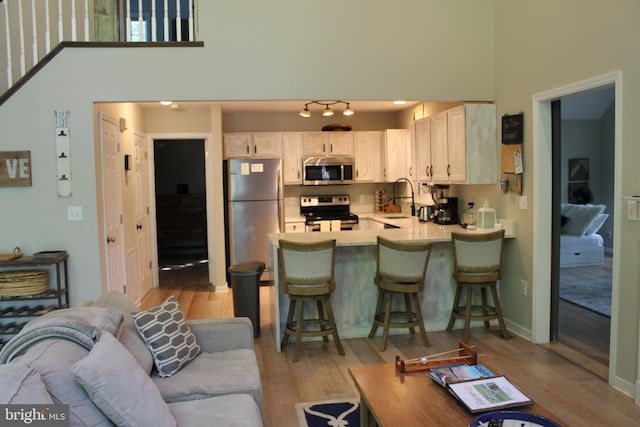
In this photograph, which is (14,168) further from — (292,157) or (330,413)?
(292,157)

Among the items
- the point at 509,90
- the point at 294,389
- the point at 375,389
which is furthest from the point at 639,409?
the point at 509,90

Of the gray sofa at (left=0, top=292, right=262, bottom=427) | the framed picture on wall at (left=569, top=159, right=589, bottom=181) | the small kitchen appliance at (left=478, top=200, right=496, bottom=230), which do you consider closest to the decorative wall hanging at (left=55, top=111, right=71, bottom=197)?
the gray sofa at (left=0, top=292, right=262, bottom=427)

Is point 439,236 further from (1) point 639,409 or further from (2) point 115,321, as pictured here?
(2) point 115,321

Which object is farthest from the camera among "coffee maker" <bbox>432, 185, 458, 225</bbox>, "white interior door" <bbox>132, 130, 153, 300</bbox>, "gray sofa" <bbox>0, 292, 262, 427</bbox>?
"white interior door" <bbox>132, 130, 153, 300</bbox>

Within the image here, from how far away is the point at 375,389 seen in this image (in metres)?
2.35

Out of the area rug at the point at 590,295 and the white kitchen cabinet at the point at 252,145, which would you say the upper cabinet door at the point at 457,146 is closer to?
the area rug at the point at 590,295

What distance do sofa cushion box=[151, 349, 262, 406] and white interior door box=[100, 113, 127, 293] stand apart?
7.28ft

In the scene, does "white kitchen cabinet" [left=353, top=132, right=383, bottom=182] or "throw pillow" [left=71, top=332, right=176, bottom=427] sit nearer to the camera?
"throw pillow" [left=71, top=332, right=176, bottom=427]

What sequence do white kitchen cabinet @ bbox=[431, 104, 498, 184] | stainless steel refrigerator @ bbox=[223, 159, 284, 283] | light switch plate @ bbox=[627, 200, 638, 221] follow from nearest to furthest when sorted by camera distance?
light switch plate @ bbox=[627, 200, 638, 221] → white kitchen cabinet @ bbox=[431, 104, 498, 184] → stainless steel refrigerator @ bbox=[223, 159, 284, 283]

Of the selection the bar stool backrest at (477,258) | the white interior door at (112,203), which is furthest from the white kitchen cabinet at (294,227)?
the bar stool backrest at (477,258)

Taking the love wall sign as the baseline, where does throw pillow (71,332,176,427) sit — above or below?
below

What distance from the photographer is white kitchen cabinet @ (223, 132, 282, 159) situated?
702cm

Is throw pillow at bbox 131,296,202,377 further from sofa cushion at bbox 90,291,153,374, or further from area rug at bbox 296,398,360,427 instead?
area rug at bbox 296,398,360,427

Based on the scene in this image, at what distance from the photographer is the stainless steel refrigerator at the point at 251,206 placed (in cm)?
680
